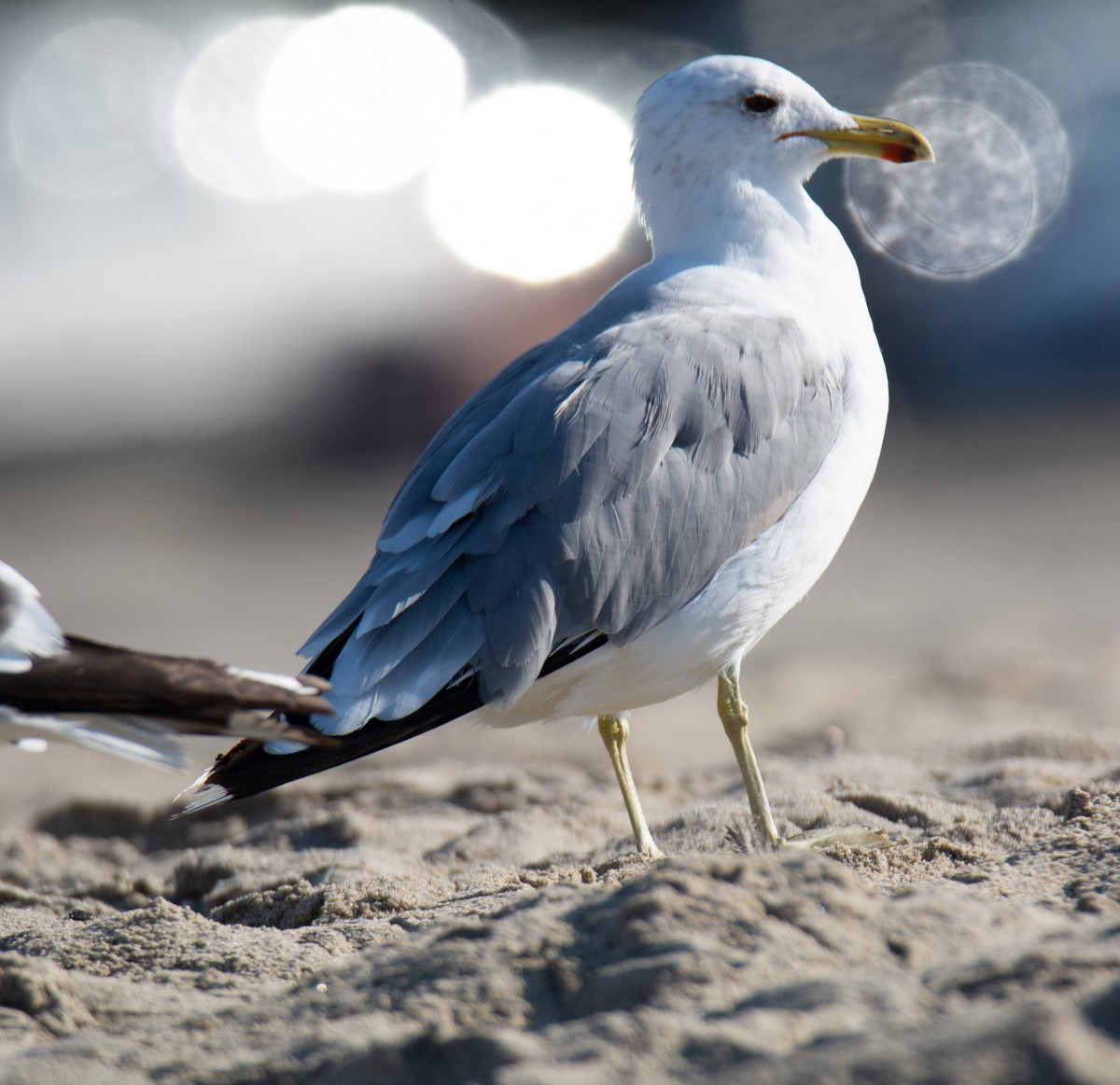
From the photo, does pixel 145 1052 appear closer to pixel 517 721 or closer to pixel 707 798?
pixel 517 721

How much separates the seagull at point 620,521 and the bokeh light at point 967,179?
179 inches

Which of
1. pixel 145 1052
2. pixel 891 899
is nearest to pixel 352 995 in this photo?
pixel 145 1052

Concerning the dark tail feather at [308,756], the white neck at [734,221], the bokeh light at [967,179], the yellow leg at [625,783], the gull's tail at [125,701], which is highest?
the bokeh light at [967,179]

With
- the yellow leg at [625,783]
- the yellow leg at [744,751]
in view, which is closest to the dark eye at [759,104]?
the yellow leg at [744,751]

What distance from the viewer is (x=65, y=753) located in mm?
6934

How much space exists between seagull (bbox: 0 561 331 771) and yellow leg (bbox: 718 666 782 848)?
1.45m

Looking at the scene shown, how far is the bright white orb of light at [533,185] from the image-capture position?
15102 mm

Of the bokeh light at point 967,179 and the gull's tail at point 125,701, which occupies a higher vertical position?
the bokeh light at point 967,179

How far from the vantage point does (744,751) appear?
3.42 metres

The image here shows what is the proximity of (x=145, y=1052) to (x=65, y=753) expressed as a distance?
5.15 m

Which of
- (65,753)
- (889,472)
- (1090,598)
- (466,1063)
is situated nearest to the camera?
(466,1063)

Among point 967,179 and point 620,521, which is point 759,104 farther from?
point 967,179

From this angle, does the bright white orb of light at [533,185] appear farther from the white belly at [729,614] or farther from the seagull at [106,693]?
the seagull at [106,693]

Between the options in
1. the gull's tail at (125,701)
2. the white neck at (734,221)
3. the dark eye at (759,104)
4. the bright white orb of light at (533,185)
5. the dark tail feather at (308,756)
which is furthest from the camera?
the bright white orb of light at (533,185)
